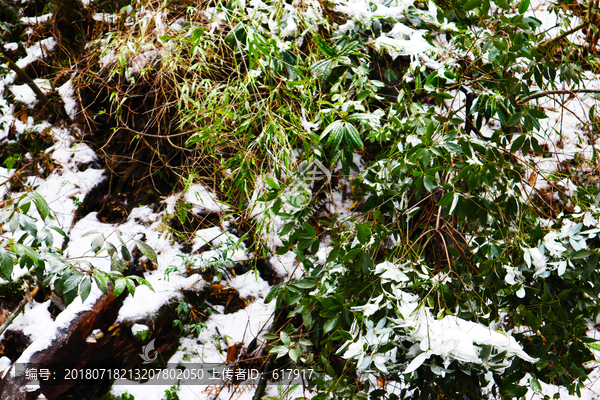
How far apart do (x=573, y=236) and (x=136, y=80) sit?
2.33 m

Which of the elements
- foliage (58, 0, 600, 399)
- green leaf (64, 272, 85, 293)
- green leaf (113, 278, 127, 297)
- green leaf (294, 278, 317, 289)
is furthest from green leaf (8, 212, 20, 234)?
green leaf (294, 278, 317, 289)

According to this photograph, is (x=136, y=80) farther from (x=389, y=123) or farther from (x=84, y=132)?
(x=389, y=123)

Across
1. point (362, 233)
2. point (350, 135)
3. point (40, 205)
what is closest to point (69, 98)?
point (40, 205)

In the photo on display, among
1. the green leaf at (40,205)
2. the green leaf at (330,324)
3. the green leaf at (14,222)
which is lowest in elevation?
the green leaf at (330,324)

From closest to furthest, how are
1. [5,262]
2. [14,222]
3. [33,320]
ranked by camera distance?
1. [5,262]
2. [14,222]
3. [33,320]

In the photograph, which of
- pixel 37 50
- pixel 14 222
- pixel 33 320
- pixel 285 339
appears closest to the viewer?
pixel 14 222

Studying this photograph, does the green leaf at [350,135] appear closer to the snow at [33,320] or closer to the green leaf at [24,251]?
the green leaf at [24,251]

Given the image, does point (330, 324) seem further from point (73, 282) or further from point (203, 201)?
point (203, 201)

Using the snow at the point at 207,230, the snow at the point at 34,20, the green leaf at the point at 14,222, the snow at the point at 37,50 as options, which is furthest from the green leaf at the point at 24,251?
the snow at the point at 34,20

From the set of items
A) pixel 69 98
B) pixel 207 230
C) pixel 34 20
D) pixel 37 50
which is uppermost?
pixel 34 20

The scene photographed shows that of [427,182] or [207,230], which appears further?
[207,230]

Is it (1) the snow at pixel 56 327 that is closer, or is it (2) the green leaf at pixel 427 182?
(2) the green leaf at pixel 427 182

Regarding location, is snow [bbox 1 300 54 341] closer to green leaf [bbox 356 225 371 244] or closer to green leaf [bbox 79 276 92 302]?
green leaf [bbox 79 276 92 302]

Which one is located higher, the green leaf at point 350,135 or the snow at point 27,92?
the snow at point 27,92
